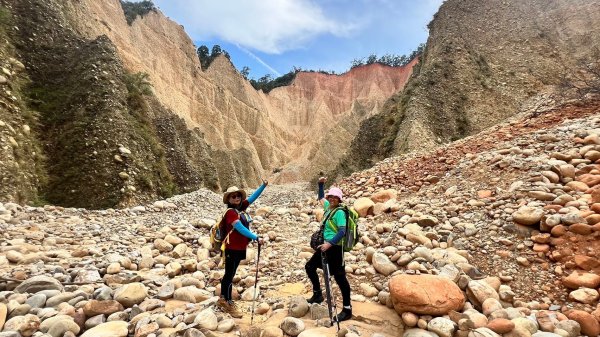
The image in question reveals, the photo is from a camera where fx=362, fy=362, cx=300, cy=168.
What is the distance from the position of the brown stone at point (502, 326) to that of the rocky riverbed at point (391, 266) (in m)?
0.01

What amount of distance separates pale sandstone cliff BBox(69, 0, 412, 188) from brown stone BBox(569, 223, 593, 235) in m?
26.0

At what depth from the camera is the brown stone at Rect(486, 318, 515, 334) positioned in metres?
3.82

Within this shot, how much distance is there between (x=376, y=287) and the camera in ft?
16.9

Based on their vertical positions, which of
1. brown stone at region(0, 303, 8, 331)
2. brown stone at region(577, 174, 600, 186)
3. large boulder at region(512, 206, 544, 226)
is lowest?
brown stone at region(0, 303, 8, 331)

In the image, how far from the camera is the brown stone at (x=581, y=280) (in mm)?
4469

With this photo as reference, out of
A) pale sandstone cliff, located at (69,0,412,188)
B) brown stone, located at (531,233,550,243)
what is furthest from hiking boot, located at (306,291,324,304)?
pale sandstone cliff, located at (69,0,412,188)

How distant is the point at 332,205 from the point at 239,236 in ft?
4.27

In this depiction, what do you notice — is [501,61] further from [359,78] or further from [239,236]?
[359,78]

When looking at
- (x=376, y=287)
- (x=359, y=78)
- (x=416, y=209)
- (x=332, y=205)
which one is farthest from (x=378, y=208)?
(x=359, y=78)

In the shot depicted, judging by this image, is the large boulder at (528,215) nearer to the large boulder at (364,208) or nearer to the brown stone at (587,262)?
the brown stone at (587,262)

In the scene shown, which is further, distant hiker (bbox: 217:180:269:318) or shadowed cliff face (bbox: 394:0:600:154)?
shadowed cliff face (bbox: 394:0:600:154)

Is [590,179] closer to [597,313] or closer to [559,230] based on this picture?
[559,230]

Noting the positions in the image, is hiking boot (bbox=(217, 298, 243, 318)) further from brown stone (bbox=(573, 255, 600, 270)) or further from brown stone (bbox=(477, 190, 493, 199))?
brown stone (bbox=(477, 190, 493, 199))

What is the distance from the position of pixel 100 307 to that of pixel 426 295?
3.85 m
